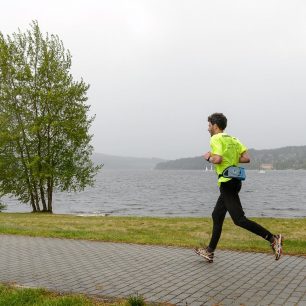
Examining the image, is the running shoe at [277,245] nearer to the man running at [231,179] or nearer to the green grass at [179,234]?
the man running at [231,179]

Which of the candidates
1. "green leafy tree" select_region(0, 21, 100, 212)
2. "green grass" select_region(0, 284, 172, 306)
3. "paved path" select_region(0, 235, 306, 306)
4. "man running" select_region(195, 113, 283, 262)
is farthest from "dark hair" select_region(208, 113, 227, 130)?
"green leafy tree" select_region(0, 21, 100, 212)

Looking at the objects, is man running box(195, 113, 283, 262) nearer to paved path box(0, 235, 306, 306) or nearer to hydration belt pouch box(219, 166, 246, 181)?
hydration belt pouch box(219, 166, 246, 181)

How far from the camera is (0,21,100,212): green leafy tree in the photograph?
26.9m

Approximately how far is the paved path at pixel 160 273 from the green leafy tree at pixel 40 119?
59.2 feet

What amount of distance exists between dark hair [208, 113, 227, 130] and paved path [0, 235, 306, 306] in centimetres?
237

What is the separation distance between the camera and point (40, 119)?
27.1 meters

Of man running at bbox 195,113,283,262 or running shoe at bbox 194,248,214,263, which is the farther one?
running shoe at bbox 194,248,214,263

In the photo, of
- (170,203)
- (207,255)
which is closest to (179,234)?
(207,255)

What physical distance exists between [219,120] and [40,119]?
2120 cm

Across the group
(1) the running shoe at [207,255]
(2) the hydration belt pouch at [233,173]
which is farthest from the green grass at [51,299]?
(2) the hydration belt pouch at [233,173]

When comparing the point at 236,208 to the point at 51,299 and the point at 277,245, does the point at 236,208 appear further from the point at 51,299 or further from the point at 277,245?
the point at 51,299

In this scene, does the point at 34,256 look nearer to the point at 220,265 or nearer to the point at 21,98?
the point at 220,265

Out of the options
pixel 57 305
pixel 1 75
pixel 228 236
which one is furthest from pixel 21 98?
pixel 57 305

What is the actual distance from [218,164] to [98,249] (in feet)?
12.1
